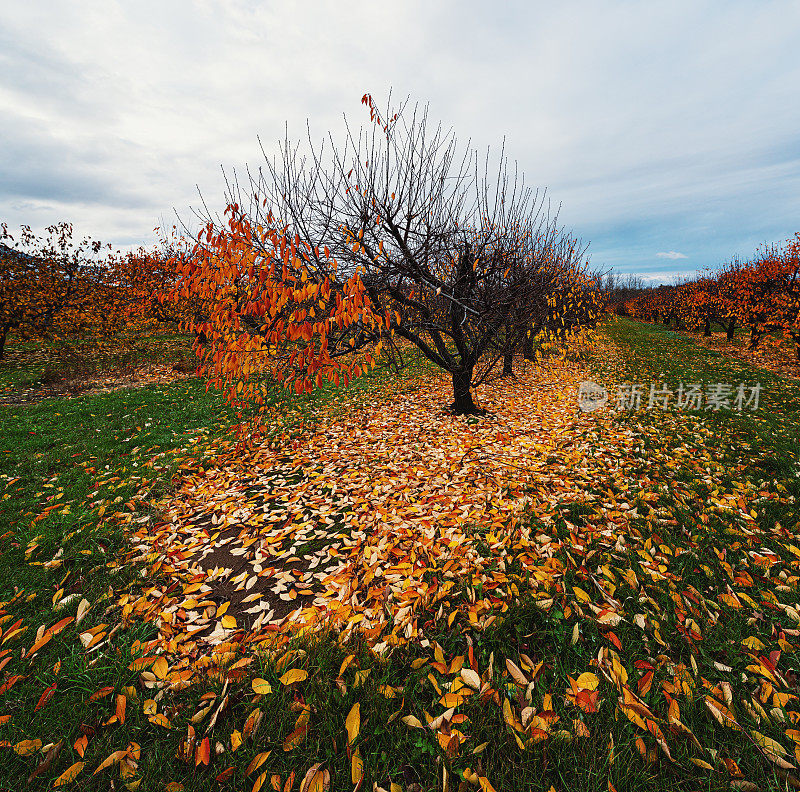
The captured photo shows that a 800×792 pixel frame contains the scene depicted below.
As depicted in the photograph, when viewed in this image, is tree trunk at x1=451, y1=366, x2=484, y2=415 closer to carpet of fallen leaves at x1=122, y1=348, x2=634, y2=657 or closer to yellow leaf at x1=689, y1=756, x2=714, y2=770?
carpet of fallen leaves at x1=122, y1=348, x2=634, y2=657

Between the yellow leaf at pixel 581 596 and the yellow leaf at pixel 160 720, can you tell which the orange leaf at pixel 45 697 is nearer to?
the yellow leaf at pixel 160 720

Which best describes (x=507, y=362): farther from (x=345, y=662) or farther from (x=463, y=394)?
(x=345, y=662)

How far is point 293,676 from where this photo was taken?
2.32 meters

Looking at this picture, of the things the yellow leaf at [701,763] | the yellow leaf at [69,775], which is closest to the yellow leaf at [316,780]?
the yellow leaf at [69,775]

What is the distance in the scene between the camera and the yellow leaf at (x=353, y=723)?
2.00 m

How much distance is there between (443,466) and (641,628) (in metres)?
3.03

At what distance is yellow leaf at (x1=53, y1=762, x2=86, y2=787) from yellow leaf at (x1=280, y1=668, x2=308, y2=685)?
1060 mm

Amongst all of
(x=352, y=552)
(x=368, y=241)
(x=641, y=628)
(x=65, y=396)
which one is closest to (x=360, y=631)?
(x=352, y=552)

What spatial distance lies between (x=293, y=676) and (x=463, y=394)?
19.5 ft

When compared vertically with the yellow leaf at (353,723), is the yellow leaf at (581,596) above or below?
above

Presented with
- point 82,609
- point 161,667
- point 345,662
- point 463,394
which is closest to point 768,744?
point 345,662
